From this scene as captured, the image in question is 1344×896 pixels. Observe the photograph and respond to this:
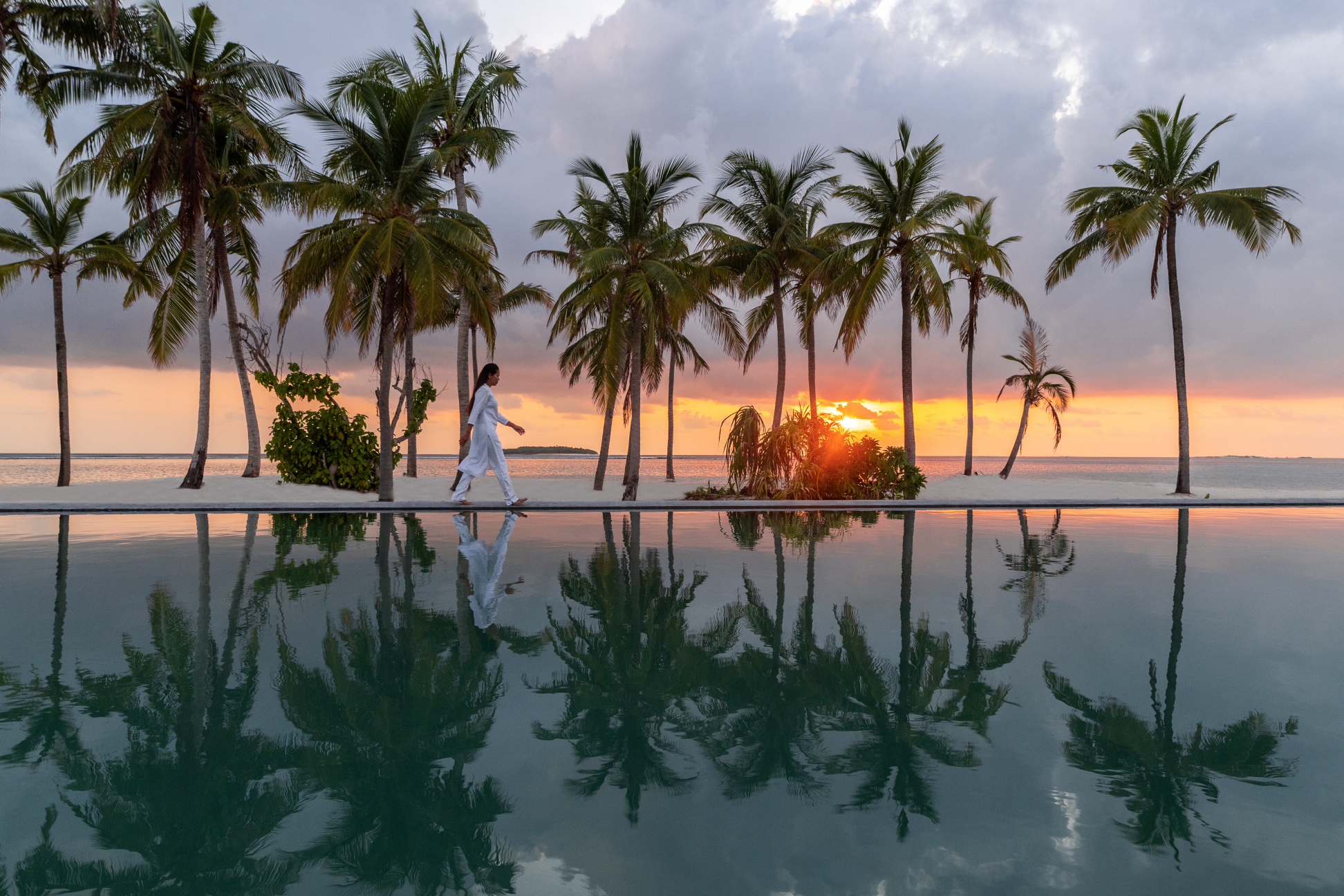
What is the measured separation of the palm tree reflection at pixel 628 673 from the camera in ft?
9.61

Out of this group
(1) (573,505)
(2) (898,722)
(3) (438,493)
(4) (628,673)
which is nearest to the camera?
(2) (898,722)

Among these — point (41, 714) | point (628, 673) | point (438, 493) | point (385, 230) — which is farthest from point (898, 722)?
point (438, 493)

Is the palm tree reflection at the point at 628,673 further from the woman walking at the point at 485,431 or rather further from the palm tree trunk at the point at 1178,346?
the palm tree trunk at the point at 1178,346

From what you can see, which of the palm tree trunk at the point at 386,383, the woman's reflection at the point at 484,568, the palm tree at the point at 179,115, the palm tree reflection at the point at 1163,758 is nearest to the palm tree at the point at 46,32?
the palm tree at the point at 179,115

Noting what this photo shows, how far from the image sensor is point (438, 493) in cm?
2120

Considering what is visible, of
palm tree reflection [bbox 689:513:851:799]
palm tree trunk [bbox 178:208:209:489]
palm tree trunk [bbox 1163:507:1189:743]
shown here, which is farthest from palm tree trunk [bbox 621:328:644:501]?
palm tree reflection [bbox 689:513:851:799]

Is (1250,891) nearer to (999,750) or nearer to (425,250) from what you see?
(999,750)

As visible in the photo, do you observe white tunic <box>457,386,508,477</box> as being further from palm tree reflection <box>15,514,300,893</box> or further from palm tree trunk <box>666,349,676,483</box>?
palm tree trunk <box>666,349,676,483</box>

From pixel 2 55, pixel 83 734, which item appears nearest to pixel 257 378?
pixel 2 55

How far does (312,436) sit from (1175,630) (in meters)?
20.4

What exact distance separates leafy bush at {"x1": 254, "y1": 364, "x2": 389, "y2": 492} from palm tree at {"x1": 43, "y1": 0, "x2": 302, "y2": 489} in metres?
1.74

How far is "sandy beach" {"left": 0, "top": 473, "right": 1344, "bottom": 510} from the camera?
16.0 m

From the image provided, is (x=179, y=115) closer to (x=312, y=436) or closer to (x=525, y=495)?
(x=312, y=436)

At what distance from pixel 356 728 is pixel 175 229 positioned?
2239 cm
